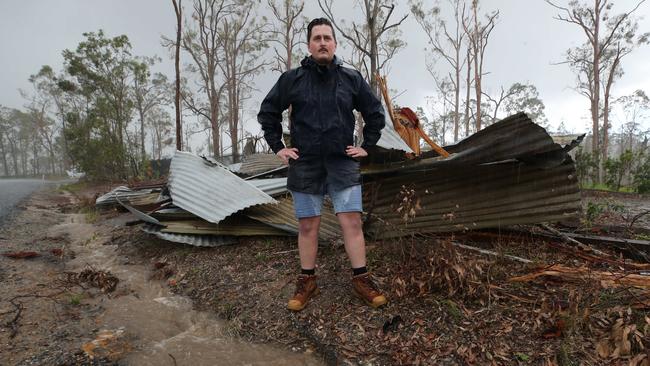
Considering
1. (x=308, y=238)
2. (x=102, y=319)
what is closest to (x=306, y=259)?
(x=308, y=238)

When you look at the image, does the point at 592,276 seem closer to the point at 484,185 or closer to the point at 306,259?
the point at 484,185

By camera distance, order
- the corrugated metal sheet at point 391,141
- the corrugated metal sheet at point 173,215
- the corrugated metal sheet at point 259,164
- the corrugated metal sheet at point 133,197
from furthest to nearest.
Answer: the corrugated metal sheet at point 259,164, the corrugated metal sheet at point 133,197, the corrugated metal sheet at point 173,215, the corrugated metal sheet at point 391,141

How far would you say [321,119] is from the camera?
212 centimetres

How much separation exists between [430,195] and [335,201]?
1.27 m

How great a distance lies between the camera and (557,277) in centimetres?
224

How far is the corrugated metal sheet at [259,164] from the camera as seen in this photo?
537cm

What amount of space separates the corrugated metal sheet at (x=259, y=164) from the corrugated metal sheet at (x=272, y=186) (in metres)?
1.10

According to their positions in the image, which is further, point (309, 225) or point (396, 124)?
point (396, 124)

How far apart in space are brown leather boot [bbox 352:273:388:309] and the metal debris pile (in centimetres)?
59

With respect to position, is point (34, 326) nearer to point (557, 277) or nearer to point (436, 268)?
point (436, 268)

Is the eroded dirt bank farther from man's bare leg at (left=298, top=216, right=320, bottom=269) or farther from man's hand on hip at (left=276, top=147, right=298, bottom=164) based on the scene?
man's hand on hip at (left=276, top=147, right=298, bottom=164)

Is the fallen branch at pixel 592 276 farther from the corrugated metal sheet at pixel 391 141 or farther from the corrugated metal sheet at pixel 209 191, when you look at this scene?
the corrugated metal sheet at pixel 209 191

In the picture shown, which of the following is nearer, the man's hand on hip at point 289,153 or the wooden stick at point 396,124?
the man's hand on hip at point 289,153

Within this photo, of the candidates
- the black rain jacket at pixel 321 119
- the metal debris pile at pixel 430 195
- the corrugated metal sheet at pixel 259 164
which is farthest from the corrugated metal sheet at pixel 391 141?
the corrugated metal sheet at pixel 259 164
